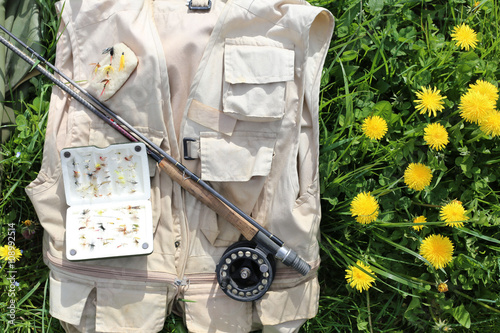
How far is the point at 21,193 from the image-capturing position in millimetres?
2766

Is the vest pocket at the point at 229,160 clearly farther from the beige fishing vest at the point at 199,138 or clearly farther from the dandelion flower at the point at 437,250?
the dandelion flower at the point at 437,250

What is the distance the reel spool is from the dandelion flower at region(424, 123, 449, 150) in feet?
3.54

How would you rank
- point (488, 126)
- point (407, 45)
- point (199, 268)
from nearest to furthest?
point (488, 126), point (199, 268), point (407, 45)

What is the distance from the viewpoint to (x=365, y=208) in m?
2.37

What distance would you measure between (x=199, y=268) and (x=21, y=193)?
1.22 m

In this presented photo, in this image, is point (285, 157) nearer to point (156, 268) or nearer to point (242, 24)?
point (242, 24)

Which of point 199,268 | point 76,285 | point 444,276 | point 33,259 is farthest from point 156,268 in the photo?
point 444,276

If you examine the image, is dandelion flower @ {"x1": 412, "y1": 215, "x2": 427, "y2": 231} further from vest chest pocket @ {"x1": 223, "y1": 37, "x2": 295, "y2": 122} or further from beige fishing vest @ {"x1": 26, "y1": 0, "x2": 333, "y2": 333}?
vest chest pocket @ {"x1": 223, "y1": 37, "x2": 295, "y2": 122}

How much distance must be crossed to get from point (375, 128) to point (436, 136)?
0.32 metres

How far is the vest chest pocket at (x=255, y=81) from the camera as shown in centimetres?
239

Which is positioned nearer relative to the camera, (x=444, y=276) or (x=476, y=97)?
(x=476, y=97)

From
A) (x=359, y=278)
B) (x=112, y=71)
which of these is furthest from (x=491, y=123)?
(x=112, y=71)

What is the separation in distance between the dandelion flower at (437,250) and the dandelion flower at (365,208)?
37cm

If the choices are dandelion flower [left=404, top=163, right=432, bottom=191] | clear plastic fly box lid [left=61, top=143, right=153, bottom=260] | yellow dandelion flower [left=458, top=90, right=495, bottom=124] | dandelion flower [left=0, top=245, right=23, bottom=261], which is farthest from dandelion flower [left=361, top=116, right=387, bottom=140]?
dandelion flower [left=0, top=245, right=23, bottom=261]
